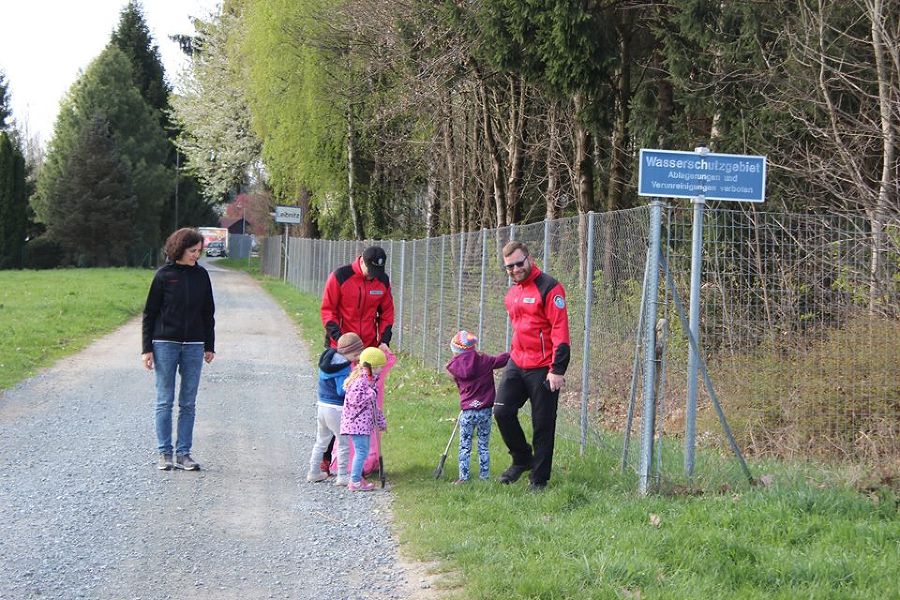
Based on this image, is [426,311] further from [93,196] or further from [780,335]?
[93,196]

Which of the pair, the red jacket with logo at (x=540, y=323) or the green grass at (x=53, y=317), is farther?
the green grass at (x=53, y=317)

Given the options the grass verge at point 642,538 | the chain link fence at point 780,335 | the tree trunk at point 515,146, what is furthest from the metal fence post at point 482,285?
the tree trunk at point 515,146

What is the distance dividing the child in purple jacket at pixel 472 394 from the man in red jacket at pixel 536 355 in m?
0.18

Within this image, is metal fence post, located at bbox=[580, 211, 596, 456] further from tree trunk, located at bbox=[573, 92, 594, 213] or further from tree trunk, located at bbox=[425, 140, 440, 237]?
tree trunk, located at bbox=[425, 140, 440, 237]

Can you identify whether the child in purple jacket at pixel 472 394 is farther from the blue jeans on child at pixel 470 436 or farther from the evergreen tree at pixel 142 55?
the evergreen tree at pixel 142 55

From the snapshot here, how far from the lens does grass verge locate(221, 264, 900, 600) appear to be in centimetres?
554

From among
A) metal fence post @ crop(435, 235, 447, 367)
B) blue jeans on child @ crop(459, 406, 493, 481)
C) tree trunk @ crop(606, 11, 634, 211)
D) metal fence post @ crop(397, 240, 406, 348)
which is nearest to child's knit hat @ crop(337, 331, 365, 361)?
blue jeans on child @ crop(459, 406, 493, 481)

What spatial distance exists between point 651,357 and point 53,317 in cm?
1900

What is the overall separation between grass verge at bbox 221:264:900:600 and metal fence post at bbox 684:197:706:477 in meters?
0.44

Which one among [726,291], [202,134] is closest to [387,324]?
[726,291]

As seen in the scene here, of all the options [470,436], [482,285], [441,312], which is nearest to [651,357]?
[470,436]

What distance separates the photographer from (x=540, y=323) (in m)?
7.98

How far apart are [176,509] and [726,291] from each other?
4.23 m

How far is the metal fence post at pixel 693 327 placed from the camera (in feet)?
24.5
